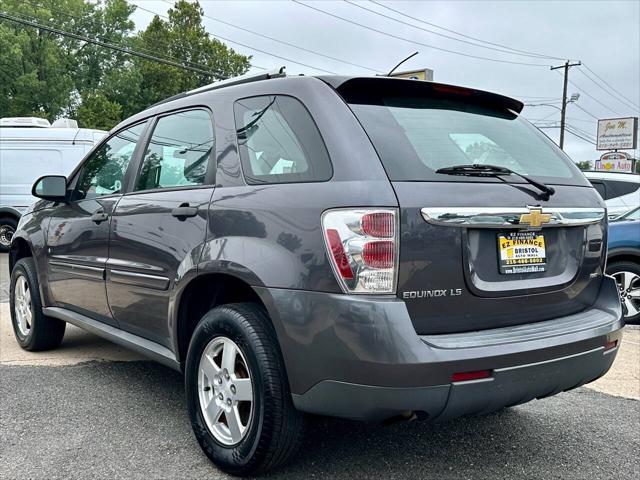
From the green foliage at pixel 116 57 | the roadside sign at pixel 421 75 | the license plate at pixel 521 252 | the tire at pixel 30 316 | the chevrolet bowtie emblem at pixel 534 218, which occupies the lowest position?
the tire at pixel 30 316

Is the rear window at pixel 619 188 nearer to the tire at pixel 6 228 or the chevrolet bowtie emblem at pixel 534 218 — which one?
the chevrolet bowtie emblem at pixel 534 218

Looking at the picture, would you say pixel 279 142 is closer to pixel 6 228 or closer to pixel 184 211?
pixel 184 211

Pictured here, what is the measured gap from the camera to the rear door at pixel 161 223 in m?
2.84

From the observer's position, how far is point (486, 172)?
246 cm

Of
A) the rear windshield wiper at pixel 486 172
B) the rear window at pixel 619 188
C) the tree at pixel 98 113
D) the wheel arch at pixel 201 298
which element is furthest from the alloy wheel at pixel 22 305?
the tree at pixel 98 113

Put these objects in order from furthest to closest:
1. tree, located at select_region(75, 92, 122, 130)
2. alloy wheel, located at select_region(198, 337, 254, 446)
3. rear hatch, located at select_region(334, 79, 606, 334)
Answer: tree, located at select_region(75, 92, 122, 130), alloy wheel, located at select_region(198, 337, 254, 446), rear hatch, located at select_region(334, 79, 606, 334)

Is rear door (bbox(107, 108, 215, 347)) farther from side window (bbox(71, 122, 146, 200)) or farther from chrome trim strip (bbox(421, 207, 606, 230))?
chrome trim strip (bbox(421, 207, 606, 230))

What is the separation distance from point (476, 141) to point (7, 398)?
3112 mm

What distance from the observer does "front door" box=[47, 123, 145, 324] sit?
3627mm

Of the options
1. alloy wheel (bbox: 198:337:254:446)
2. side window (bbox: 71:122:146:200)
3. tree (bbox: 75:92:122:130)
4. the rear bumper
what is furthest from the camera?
tree (bbox: 75:92:122:130)

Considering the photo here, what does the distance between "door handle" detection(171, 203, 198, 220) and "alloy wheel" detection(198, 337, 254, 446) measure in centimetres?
62

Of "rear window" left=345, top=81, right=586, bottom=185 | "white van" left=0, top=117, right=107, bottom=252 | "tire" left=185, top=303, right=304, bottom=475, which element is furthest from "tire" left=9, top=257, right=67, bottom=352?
"white van" left=0, top=117, right=107, bottom=252

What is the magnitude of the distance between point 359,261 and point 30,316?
11.5ft

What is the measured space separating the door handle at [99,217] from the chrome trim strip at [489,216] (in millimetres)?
2183
